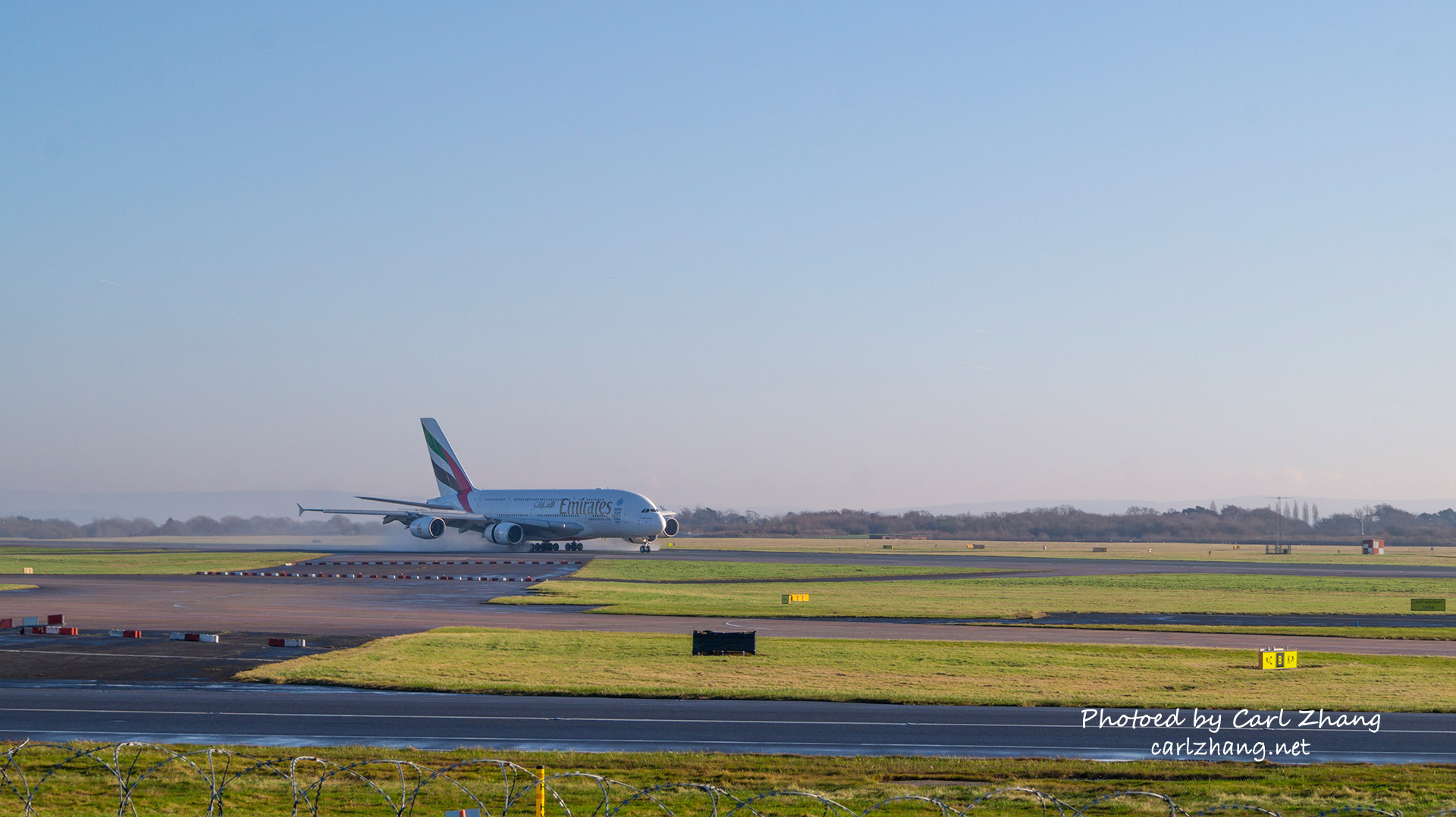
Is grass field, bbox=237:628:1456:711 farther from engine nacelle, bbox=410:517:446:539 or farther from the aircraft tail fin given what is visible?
the aircraft tail fin

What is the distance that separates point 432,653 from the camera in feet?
91.8

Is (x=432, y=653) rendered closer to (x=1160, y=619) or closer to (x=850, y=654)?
(x=850, y=654)

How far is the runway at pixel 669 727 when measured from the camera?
17516 millimetres

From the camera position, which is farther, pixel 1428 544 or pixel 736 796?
pixel 1428 544

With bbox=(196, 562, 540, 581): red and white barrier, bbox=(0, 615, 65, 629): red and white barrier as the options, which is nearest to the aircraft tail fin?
bbox=(196, 562, 540, 581): red and white barrier

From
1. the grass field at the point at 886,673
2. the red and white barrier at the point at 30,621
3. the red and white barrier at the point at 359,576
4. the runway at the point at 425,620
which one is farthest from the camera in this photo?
the red and white barrier at the point at 359,576

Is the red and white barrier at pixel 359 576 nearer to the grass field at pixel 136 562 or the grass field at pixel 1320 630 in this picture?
the grass field at pixel 136 562

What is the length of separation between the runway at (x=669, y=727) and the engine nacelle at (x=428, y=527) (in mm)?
75744

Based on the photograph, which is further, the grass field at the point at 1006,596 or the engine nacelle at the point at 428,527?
the engine nacelle at the point at 428,527

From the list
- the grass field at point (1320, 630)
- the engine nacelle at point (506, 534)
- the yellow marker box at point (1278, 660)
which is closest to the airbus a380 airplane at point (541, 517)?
the engine nacelle at point (506, 534)

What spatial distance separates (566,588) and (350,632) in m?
18.1

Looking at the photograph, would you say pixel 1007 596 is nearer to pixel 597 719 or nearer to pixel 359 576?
pixel 359 576

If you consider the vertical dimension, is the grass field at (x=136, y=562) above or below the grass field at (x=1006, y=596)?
below

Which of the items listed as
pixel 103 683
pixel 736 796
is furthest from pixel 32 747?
pixel 736 796
